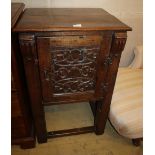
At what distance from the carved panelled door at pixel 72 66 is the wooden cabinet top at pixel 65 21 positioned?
0.16 feet

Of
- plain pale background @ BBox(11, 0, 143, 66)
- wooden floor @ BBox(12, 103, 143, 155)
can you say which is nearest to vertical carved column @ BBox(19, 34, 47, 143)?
wooden floor @ BBox(12, 103, 143, 155)

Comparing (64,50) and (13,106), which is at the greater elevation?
(64,50)

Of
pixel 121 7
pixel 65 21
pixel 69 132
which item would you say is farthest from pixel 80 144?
pixel 121 7

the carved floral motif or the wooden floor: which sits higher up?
the carved floral motif

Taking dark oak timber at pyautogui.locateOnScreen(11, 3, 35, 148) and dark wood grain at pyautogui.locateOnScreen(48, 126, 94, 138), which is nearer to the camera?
dark oak timber at pyautogui.locateOnScreen(11, 3, 35, 148)

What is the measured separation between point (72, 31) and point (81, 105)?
0.92 metres

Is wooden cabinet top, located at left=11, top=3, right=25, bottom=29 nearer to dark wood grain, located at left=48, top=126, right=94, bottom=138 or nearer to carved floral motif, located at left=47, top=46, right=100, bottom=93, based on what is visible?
carved floral motif, located at left=47, top=46, right=100, bottom=93

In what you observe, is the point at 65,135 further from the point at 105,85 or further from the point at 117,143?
the point at 105,85

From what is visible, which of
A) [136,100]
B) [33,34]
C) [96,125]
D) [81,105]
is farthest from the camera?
[81,105]

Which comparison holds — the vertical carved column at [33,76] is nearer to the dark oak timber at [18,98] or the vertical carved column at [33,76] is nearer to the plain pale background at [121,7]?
the dark oak timber at [18,98]

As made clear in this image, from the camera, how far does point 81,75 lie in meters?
1.00

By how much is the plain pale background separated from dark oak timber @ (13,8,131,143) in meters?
0.11

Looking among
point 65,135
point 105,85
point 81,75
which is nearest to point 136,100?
point 105,85

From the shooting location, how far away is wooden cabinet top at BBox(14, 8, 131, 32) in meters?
0.82
